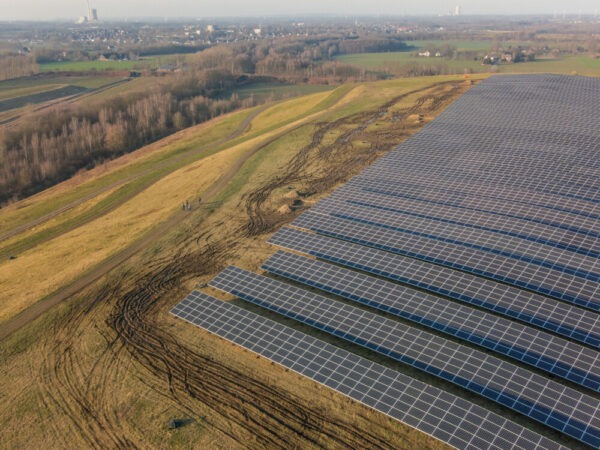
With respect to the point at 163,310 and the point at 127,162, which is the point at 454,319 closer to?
the point at 163,310

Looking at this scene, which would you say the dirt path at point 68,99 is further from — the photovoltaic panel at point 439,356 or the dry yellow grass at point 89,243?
the photovoltaic panel at point 439,356

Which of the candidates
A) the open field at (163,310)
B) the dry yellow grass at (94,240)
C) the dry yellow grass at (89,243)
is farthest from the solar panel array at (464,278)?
the dry yellow grass at (94,240)

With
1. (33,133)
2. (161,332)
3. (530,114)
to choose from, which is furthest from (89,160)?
(530,114)

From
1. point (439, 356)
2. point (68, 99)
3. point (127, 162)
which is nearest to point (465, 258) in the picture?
point (439, 356)

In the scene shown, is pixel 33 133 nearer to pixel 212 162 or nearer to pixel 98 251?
pixel 212 162

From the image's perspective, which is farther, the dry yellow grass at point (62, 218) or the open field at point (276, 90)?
the open field at point (276, 90)
